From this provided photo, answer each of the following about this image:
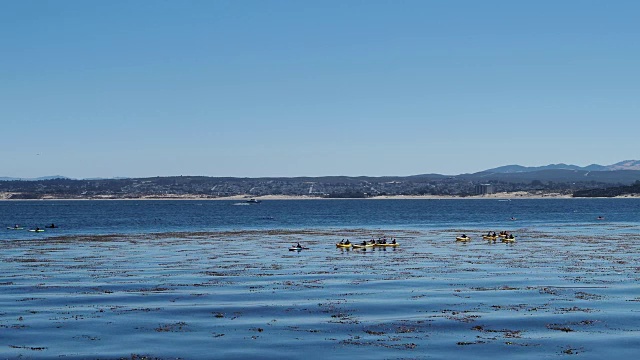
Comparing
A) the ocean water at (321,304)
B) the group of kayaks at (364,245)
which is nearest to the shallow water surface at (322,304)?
the ocean water at (321,304)

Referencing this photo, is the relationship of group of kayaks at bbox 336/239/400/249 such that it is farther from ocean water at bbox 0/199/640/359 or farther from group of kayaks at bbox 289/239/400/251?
ocean water at bbox 0/199/640/359

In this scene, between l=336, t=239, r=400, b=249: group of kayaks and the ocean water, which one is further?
l=336, t=239, r=400, b=249: group of kayaks

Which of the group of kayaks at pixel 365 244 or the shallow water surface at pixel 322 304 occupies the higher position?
the group of kayaks at pixel 365 244

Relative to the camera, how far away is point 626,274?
54844mm

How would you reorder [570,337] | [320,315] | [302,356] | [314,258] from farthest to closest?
1. [314,258]
2. [320,315]
3. [570,337]
4. [302,356]

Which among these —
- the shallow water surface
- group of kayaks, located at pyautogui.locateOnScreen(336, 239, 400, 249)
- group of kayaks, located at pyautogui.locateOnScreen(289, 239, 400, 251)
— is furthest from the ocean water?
group of kayaks, located at pyautogui.locateOnScreen(336, 239, 400, 249)

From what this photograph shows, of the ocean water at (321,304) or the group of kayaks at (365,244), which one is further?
the group of kayaks at (365,244)

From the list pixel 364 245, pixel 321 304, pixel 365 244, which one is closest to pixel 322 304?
pixel 321 304

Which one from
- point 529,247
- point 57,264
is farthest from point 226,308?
point 529,247

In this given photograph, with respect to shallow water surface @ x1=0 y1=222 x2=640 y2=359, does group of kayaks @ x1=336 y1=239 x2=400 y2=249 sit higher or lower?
higher

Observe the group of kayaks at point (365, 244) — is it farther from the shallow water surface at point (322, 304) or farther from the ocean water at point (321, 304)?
the shallow water surface at point (322, 304)

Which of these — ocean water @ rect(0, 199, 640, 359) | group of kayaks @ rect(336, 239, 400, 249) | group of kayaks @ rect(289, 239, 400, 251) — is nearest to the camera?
ocean water @ rect(0, 199, 640, 359)

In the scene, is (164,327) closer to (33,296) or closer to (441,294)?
(33,296)

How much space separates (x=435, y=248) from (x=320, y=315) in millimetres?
42579
